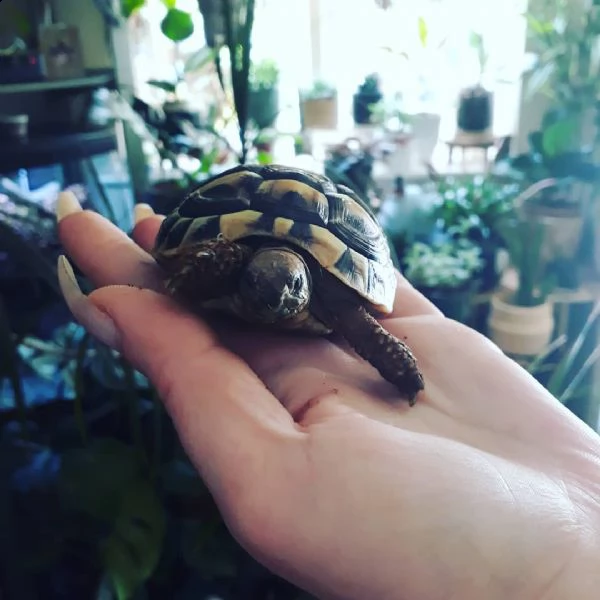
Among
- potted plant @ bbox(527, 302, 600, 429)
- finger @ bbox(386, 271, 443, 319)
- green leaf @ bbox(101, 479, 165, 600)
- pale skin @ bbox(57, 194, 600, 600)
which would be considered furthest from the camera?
potted plant @ bbox(527, 302, 600, 429)

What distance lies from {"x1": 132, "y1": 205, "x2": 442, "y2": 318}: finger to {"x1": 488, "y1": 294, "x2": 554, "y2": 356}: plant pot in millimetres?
397

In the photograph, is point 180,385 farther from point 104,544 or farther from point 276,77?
point 276,77

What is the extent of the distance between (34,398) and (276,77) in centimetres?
110

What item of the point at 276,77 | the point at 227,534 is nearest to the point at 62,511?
the point at 227,534

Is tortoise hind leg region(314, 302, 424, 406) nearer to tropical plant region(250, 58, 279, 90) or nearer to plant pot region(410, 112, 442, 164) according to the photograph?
tropical plant region(250, 58, 279, 90)

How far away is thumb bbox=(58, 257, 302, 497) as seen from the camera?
52 centimetres

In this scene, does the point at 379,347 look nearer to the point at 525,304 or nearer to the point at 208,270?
the point at 208,270

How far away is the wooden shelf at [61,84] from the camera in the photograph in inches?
52.6

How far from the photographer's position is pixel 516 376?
71 centimetres

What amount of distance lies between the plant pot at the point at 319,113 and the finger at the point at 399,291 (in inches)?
38.1

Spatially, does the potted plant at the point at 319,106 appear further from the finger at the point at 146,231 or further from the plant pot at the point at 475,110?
the finger at the point at 146,231

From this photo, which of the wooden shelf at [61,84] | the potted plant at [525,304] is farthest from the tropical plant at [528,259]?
the wooden shelf at [61,84]

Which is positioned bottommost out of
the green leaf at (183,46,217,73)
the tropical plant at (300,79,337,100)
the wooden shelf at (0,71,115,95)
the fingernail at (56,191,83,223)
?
the fingernail at (56,191,83,223)

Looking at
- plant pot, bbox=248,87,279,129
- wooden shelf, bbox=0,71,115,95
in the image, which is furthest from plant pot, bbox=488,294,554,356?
wooden shelf, bbox=0,71,115,95
